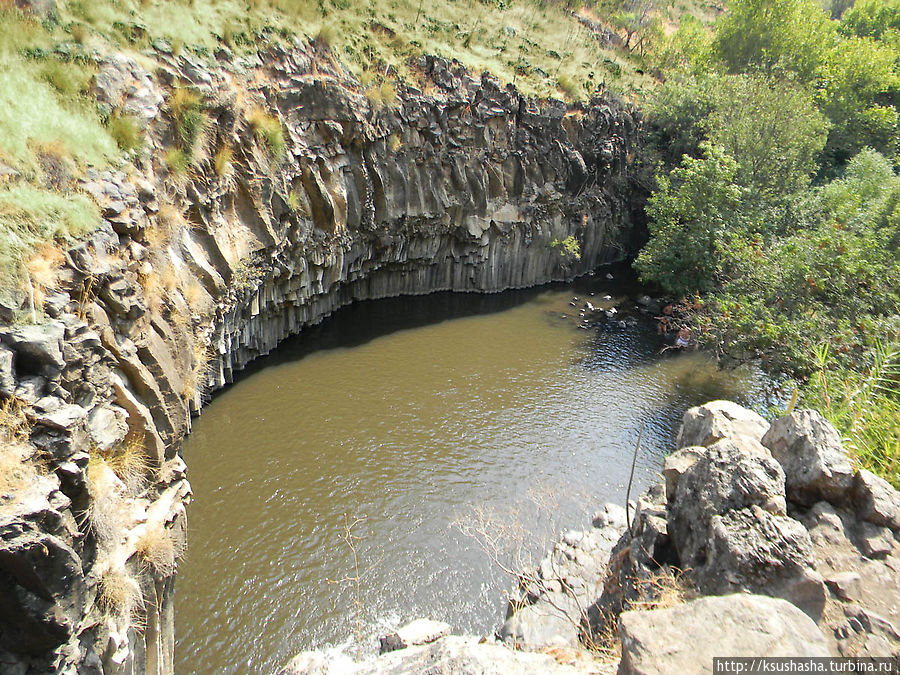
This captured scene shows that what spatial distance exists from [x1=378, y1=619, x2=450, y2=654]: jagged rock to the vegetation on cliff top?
8.05 meters

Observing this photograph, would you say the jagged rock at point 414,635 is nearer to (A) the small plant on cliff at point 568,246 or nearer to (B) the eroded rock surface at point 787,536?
(B) the eroded rock surface at point 787,536

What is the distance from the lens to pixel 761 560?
6035 millimetres

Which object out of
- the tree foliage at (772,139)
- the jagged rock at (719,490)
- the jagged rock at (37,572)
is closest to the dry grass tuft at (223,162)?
the jagged rock at (37,572)

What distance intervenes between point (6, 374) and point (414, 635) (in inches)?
309

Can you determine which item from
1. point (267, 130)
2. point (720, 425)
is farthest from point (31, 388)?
point (267, 130)

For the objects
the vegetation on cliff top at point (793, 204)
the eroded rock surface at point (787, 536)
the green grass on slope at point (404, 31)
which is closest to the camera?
the eroded rock surface at point (787, 536)

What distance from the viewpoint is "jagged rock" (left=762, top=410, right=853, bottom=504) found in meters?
7.03

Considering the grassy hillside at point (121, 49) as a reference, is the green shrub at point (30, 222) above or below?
below

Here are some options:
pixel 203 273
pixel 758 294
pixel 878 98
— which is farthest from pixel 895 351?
pixel 878 98

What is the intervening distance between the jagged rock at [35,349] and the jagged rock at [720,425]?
10.8 m

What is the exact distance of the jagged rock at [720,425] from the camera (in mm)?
9633

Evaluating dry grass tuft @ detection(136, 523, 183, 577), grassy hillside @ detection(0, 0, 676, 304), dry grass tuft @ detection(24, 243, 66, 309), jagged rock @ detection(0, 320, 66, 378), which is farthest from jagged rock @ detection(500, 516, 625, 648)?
grassy hillside @ detection(0, 0, 676, 304)

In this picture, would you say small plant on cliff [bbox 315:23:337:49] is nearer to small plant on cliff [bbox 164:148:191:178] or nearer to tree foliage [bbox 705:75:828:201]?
small plant on cliff [bbox 164:148:191:178]

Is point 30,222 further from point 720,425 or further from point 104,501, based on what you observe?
point 720,425
